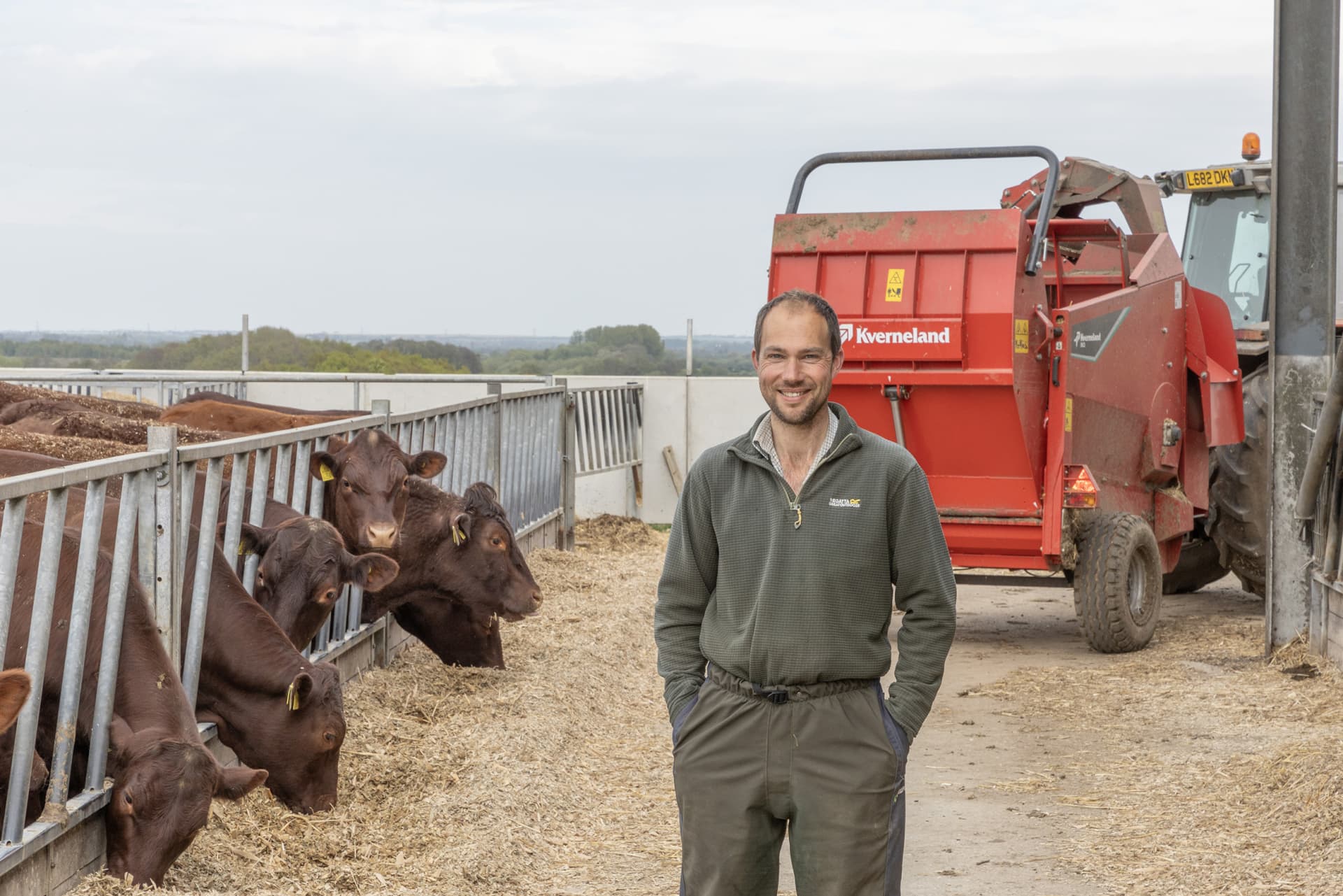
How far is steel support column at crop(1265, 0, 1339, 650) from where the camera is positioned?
893cm

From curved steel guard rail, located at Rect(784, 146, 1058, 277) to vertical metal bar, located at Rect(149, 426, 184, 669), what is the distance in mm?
5356

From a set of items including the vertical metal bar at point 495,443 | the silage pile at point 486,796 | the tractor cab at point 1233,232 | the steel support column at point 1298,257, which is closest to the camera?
the silage pile at point 486,796

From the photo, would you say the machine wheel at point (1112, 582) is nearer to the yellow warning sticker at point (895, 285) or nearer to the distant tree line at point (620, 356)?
the yellow warning sticker at point (895, 285)

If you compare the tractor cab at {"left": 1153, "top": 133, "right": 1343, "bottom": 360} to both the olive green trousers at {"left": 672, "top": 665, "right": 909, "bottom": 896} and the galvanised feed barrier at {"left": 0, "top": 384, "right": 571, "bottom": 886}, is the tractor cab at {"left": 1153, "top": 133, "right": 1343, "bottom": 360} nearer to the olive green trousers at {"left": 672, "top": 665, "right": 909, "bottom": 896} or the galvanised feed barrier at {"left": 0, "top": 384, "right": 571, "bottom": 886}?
the galvanised feed barrier at {"left": 0, "top": 384, "right": 571, "bottom": 886}

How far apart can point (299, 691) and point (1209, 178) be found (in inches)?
335

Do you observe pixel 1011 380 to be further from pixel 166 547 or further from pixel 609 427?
pixel 609 427

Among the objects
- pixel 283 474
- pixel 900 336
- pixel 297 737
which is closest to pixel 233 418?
pixel 283 474

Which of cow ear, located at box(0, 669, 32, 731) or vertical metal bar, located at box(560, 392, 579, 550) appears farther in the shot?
vertical metal bar, located at box(560, 392, 579, 550)

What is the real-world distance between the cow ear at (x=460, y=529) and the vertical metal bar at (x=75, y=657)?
3235 millimetres

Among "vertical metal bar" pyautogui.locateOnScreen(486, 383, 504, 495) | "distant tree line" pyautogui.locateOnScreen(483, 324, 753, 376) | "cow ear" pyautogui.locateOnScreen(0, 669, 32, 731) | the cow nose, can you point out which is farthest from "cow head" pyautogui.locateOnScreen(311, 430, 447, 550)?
"distant tree line" pyautogui.locateOnScreen(483, 324, 753, 376)

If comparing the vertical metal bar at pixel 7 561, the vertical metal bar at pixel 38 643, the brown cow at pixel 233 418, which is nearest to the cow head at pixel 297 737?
the vertical metal bar at pixel 38 643

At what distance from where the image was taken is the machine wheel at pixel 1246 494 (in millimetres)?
10500

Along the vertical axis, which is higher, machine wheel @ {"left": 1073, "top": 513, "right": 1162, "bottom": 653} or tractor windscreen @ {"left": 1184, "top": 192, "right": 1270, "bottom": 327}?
tractor windscreen @ {"left": 1184, "top": 192, "right": 1270, "bottom": 327}

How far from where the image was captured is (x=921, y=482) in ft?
10.8
